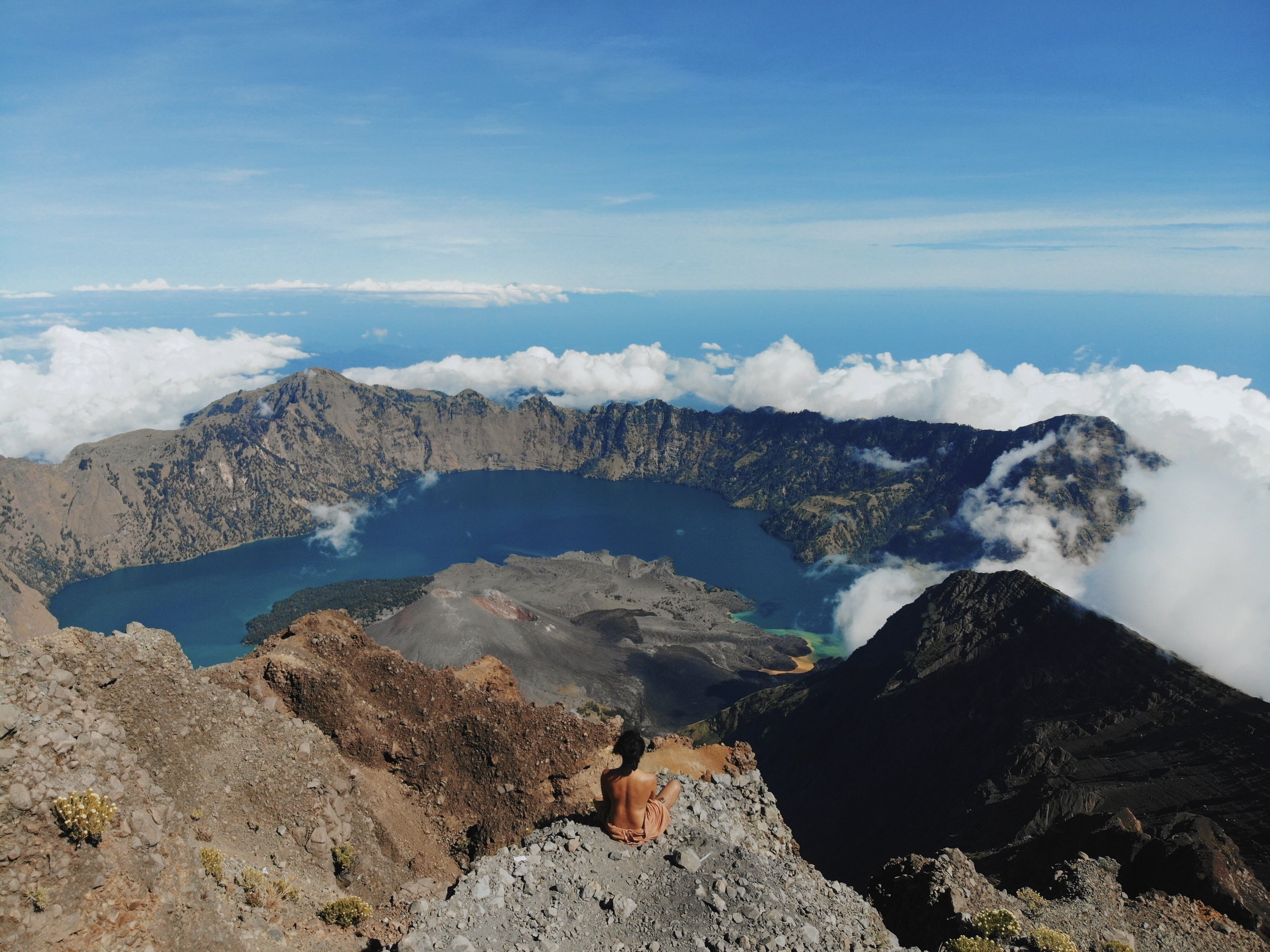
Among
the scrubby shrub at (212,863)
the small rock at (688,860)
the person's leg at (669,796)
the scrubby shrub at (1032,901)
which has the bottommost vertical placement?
the scrubby shrub at (1032,901)

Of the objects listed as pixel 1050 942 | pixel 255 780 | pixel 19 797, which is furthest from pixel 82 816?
pixel 1050 942

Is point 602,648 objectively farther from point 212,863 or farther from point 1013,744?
point 212,863

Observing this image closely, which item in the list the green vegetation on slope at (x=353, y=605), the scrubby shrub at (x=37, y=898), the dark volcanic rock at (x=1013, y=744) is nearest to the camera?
the scrubby shrub at (x=37, y=898)

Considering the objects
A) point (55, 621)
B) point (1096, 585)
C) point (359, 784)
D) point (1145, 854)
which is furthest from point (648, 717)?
point (55, 621)

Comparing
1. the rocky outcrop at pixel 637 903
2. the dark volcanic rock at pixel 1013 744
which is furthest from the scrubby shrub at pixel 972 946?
the dark volcanic rock at pixel 1013 744

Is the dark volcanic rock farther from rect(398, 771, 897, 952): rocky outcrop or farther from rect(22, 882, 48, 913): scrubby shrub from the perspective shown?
rect(22, 882, 48, 913): scrubby shrub

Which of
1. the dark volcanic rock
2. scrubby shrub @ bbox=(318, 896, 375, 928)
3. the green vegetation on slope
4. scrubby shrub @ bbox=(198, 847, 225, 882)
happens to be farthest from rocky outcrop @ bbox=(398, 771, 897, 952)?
the green vegetation on slope

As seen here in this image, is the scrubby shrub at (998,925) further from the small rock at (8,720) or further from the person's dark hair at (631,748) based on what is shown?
the small rock at (8,720)
